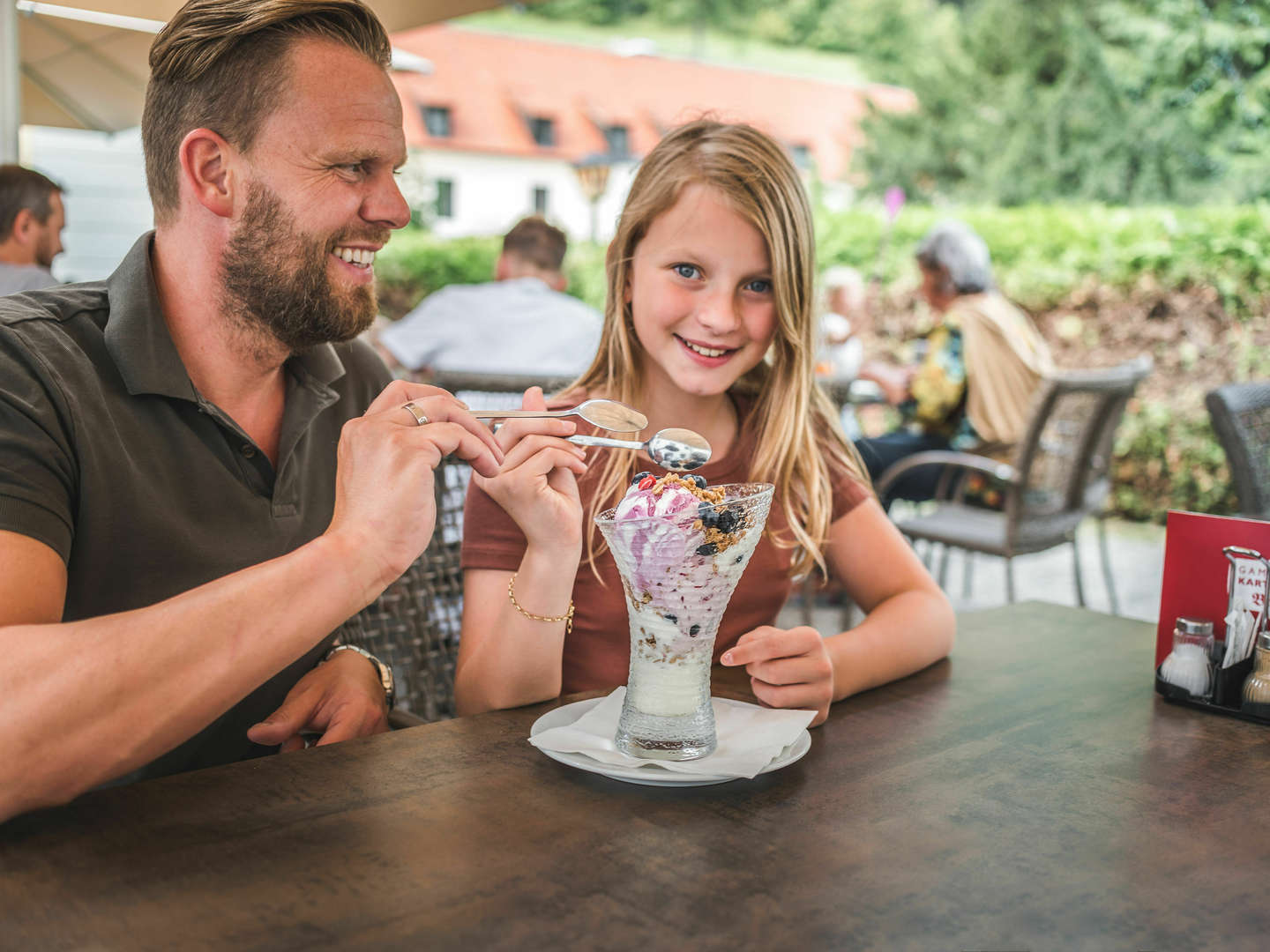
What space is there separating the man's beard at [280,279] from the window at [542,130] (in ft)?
97.8

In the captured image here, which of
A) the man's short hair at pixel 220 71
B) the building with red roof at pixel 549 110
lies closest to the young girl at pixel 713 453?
the man's short hair at pixel 220 71

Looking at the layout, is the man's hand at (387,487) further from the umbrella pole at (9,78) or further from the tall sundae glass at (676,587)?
the umbrella pole at (9,78)

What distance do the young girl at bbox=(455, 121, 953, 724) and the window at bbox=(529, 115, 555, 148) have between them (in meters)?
29.6

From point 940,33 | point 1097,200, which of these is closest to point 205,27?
point 1097,200

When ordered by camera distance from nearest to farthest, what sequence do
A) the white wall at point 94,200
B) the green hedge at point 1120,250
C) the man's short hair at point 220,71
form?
the man's short hair at point 220,71 < the white wall at point 94,200 < the green hedge at point 1120,250

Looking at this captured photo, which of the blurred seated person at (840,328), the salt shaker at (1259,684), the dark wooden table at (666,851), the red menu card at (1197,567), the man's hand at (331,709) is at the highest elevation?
the blurred seated person at (840,328)

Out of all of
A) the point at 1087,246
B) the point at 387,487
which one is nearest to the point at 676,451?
the point at 387,487

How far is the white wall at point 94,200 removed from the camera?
5914 millimetres

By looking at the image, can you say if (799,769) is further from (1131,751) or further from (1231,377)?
(1231,377)

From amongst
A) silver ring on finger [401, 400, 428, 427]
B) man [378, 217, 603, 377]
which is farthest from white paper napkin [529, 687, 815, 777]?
man [378, 217, 603, 377]

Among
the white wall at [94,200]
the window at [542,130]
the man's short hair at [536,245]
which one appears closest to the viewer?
the man's short hair at [536,245]

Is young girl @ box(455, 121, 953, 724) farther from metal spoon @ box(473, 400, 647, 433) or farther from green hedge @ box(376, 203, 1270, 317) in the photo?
green hedge @ box(376, 203, 1270, 317)

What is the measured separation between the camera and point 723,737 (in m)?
1.16

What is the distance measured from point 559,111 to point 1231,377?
2567 cm
